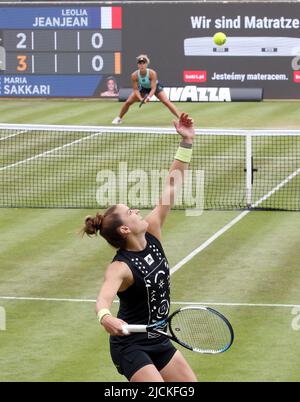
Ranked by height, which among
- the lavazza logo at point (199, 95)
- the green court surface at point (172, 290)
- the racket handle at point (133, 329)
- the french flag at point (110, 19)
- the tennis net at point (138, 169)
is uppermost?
the french flag at point (110, 19)

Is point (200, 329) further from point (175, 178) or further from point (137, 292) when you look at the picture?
point (175, 178)

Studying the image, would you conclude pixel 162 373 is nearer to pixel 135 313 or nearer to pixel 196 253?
pixel 135 313

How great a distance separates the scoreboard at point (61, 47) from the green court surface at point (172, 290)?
21.1 metres

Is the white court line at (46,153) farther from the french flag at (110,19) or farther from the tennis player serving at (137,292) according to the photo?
the tennis player serving at (137,292)

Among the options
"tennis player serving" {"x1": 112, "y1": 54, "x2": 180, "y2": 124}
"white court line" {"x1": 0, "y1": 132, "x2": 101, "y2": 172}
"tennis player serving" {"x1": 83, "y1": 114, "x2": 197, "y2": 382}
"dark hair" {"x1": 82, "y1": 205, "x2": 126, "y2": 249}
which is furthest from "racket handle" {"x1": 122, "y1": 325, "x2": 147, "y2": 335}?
"tennis player serving" {"x1": 112, "y1": 54, "x2": 180, "y2": 124}

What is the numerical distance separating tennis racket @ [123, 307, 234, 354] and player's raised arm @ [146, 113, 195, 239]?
0.86m

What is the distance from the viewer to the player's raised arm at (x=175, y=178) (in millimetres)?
10666

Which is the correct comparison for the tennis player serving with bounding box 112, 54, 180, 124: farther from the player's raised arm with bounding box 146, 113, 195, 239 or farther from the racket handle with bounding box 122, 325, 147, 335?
the racket handle with bounding box 122, 325, 147, 335

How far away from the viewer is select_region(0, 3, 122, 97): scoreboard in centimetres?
4359

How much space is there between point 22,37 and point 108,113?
636 centimetres

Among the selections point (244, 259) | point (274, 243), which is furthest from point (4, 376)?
point (274, 243)

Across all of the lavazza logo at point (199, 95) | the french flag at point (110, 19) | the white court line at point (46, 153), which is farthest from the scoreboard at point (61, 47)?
the white court line at point (46, 153)
